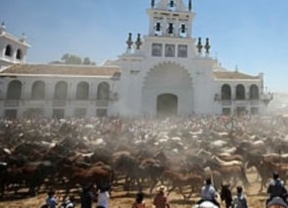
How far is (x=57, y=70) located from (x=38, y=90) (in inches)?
152

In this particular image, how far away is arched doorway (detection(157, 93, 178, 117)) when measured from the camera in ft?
157

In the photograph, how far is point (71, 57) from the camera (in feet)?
255

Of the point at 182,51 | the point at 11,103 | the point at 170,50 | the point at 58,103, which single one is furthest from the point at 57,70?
the point at 182,51

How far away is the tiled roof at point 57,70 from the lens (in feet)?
152

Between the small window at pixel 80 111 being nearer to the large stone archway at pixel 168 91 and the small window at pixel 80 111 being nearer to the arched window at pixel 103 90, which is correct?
the arched window at pixel 103 90

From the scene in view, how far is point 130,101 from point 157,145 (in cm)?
2511

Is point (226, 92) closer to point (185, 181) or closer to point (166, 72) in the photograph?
point (166, 72)

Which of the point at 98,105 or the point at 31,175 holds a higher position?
the point at 98,105

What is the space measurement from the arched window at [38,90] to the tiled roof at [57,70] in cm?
151

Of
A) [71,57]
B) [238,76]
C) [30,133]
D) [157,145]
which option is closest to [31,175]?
[157,145]

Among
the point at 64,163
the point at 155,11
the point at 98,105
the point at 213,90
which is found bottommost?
the point at 64,163

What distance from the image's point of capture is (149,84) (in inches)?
1870

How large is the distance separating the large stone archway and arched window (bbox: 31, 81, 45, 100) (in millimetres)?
12990

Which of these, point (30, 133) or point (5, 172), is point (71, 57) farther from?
Answer: point (5, 172)
